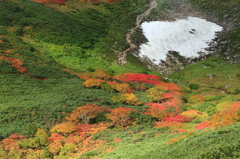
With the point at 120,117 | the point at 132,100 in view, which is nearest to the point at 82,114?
the point at 120,117

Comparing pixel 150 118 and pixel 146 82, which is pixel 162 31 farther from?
pixel 150 118

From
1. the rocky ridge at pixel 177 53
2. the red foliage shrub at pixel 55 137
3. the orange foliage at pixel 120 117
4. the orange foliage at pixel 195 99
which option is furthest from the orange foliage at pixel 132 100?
the rocky ridge at pixel 177 53

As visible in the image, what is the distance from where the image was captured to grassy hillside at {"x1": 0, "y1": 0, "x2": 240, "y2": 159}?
74.1 feet

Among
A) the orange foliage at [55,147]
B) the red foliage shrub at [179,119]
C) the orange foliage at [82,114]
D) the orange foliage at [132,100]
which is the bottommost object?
the orange foliage at [55,147]

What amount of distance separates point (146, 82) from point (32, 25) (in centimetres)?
4822

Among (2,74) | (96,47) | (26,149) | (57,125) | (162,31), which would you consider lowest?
(26,149)

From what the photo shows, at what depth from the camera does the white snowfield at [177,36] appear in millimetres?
81562

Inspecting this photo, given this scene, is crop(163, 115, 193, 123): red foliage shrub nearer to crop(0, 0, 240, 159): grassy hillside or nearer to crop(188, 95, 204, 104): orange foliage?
crop(0, 0, 240, 159): grassy hillside

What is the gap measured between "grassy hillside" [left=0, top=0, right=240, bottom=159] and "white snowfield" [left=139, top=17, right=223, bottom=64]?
28.0 feet

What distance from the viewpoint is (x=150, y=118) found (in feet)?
114

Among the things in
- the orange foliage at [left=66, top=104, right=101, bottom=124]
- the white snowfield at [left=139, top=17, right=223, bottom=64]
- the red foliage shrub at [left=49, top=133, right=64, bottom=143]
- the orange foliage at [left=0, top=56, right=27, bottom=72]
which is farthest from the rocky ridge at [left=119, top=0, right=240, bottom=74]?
the red foliage shrub at [left=49, top=133, right=64, bottom=143]

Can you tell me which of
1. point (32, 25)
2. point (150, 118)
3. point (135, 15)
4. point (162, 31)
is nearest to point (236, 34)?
point (162, 31)

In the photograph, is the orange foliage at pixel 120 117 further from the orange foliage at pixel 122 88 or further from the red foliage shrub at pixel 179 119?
the orange foliage at pixel 122 88

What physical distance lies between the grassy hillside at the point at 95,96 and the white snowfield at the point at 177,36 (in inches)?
337
